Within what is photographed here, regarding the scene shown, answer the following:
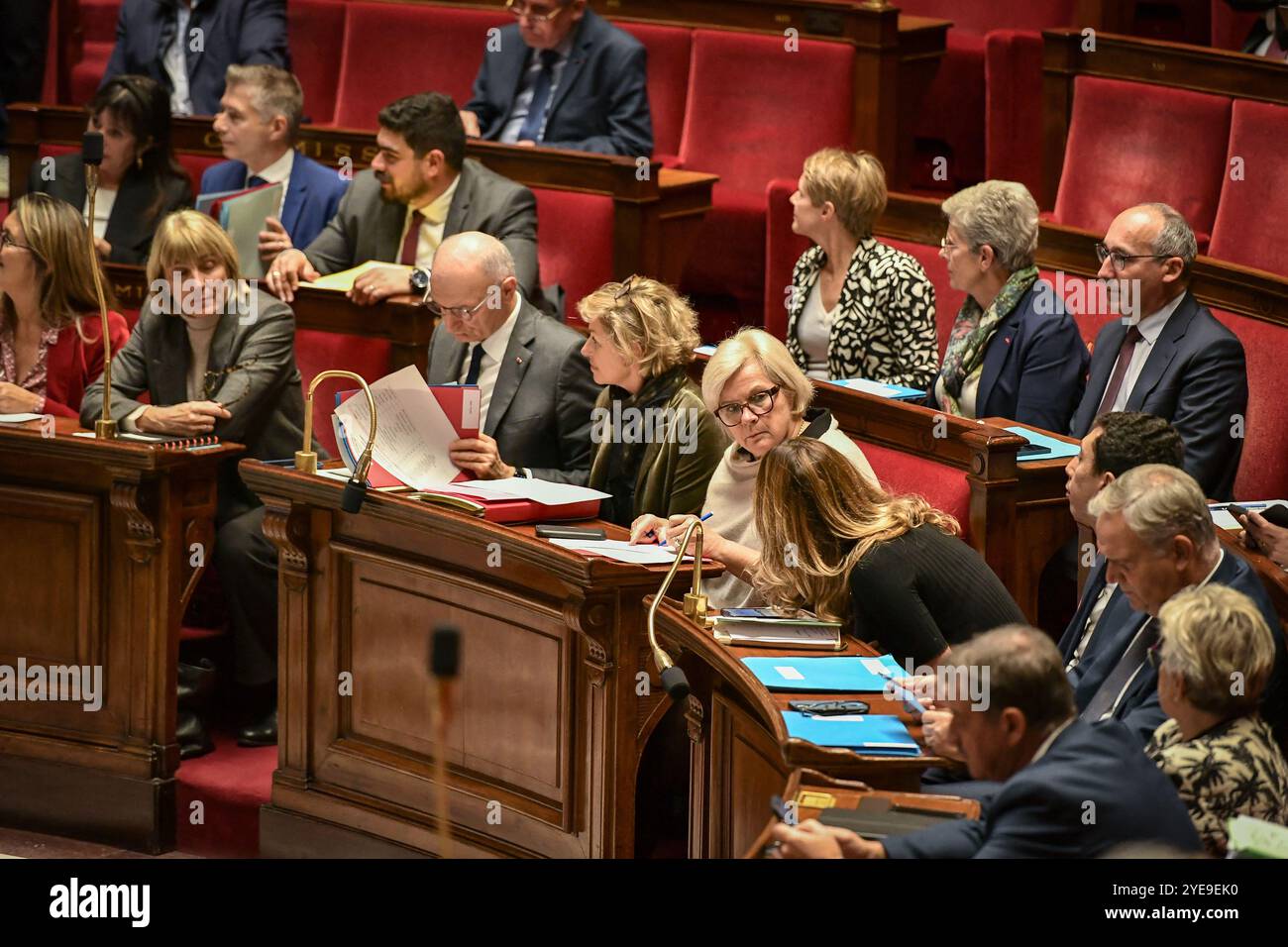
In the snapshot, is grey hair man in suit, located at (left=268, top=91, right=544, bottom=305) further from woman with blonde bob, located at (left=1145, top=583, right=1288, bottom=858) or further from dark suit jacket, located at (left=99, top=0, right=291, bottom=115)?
woman with blonde bob, located at (left=1145, top=583, right=1288, bottom=858)

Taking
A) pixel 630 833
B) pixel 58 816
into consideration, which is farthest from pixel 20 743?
pixel 630 833

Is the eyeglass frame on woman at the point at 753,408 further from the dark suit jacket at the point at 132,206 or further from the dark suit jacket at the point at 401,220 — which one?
the dark suit jacket at the point at 132,206

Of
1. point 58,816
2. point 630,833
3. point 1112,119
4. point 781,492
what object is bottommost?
point 58,816

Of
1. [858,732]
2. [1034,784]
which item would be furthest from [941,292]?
[1034,784]

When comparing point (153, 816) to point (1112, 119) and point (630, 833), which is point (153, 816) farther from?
point (1112, 119)

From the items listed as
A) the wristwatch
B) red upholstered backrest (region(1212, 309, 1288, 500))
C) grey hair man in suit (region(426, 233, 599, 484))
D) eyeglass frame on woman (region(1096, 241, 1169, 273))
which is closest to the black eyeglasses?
eyeglass frame on woman (region(1096, 241, 1169, 273))

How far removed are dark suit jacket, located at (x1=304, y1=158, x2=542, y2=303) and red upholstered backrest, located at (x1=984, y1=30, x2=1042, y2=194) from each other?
63.9 inches

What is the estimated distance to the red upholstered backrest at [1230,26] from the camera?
18.9ft

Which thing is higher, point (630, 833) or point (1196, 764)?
point (1196, 764)

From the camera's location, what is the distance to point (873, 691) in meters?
2.65

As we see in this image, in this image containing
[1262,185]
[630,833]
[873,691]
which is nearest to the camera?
[873,691]

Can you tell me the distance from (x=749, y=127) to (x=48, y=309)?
223 centimetres

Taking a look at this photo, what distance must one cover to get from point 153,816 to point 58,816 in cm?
22

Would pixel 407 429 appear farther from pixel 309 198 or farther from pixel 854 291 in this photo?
pixel 309 198
